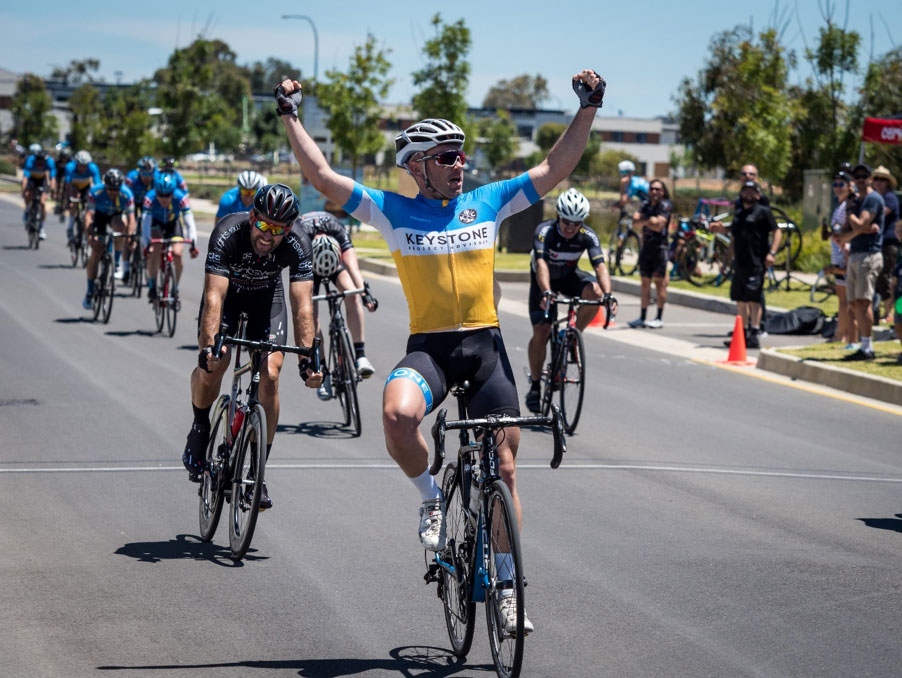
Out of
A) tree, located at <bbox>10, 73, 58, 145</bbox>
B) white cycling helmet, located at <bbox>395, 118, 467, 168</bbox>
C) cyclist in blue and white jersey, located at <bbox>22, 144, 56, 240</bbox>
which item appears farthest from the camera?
tree, located at <bbox>10, 73, 58, 145</bbox>

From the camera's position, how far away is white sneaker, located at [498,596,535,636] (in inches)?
190

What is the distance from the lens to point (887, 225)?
16.2 metres

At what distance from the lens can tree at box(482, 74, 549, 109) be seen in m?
168

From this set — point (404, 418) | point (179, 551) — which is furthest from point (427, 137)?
point (179, 551)

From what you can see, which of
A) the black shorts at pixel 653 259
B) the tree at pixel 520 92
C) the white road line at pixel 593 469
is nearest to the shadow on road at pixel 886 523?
the white road line at pixel 593 469

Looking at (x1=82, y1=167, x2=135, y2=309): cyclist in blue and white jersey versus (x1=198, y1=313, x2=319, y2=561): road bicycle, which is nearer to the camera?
(x1=198, y1=313, x2=319, y2=561): road bicycle

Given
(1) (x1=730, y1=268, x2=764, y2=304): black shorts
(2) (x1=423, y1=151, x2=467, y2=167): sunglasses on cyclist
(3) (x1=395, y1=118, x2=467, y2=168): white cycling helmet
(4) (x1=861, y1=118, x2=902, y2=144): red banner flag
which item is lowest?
(1) (x1=730, y1=268, x2=764, y2=304): black shorts

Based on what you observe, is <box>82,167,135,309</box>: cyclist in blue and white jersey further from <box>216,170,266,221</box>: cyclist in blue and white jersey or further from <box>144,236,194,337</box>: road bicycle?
<box>216,170,266,221</box>: cyclist in blue and white jersey

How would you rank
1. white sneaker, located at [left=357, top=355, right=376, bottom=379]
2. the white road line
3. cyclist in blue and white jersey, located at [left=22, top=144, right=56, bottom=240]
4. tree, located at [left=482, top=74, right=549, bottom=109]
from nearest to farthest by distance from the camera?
the white road line → white sneaker, located at [left=357, top=355, right=376, bottom=379] → cyclist in blue and white jersey, located at [left=22, top=144, right=56, bottom=240] → tree, located at [left=482, top=74, right=549, bottom=109]

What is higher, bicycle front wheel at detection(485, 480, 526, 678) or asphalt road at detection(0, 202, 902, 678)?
bicycle front wheel at detection(485, 480, 526, 678)

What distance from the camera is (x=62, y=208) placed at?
107ft

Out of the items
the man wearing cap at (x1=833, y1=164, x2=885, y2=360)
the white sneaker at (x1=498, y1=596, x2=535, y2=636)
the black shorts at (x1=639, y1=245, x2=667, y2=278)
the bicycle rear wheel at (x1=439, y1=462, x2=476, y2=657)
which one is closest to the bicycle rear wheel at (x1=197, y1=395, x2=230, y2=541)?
the bicycle rear wheel at (x1=439, y1=462, x2=476, y2=657)

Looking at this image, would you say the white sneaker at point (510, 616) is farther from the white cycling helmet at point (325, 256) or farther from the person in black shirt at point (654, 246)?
the person in black shirt at point (654, 246)

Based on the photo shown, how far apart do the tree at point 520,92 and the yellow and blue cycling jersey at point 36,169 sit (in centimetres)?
13845
